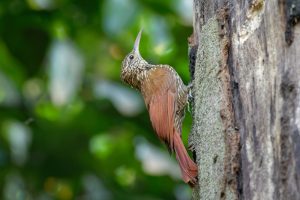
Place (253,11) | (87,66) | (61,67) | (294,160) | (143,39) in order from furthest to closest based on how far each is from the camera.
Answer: (143,39)
(87,66)
(61,67)
(253,11)
(294,160)

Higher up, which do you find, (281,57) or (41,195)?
(281,57)

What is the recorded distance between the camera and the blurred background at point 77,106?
557cm

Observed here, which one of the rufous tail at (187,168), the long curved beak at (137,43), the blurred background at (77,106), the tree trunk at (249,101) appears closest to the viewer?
the tree trunk at (249,101)

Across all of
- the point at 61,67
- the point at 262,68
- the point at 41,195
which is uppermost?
the point at 262,68

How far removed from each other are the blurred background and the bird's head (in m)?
0.14

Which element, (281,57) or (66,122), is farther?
(66,122)

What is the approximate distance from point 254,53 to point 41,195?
247 centimetres

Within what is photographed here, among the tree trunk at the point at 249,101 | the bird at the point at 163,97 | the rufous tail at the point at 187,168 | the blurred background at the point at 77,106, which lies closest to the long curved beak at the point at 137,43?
the bird at the point at 163,97

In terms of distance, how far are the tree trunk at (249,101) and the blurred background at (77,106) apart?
1.50 m

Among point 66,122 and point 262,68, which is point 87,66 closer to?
point 66,122

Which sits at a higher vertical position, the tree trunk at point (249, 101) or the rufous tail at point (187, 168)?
the tree trunk at point (249, 101)

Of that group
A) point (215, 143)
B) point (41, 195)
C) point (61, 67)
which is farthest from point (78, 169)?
point (215, 143)

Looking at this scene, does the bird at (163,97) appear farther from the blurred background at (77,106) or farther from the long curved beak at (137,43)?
the blurred background at (77,106)

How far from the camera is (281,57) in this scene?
3.45 meters
